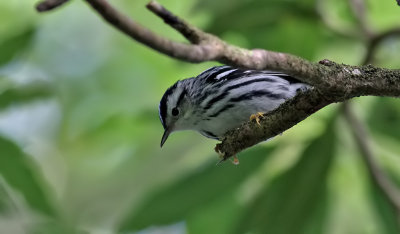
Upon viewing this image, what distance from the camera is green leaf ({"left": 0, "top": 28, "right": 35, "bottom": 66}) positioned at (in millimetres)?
3848

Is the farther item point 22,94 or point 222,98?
point 22,94

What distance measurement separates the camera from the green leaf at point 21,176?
3.56m

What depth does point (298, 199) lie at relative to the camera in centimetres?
380

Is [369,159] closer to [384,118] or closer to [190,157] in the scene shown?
[384,118]

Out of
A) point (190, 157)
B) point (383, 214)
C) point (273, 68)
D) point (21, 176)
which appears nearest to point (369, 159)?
point (383, 214)

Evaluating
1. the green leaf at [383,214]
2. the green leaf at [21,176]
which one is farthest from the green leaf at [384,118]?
the green leaf at [21,176]

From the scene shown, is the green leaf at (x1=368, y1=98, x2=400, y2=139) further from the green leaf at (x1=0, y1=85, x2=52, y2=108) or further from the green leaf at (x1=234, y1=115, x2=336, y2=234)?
the green leaf at (x1=0, y1=85, x2=52, y2=108)

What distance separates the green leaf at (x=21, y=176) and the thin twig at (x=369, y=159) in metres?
1.83

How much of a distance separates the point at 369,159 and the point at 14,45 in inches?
88.7

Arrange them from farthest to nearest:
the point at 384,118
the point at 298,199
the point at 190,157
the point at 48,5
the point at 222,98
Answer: the point at 190,157, the point at 384,118, the point at 298,199, the point at 222,98, the point at 48,5

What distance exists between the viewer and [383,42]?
12.1 ft

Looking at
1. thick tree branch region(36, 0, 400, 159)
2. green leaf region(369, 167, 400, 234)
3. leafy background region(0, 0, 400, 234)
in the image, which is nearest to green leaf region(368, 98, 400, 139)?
leafy background region(0, 0, 400, 234)

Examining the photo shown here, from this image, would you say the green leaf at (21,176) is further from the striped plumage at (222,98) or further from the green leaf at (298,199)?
the green leaf at (298,199)

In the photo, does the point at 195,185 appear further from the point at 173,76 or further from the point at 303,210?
the point at 173,76
